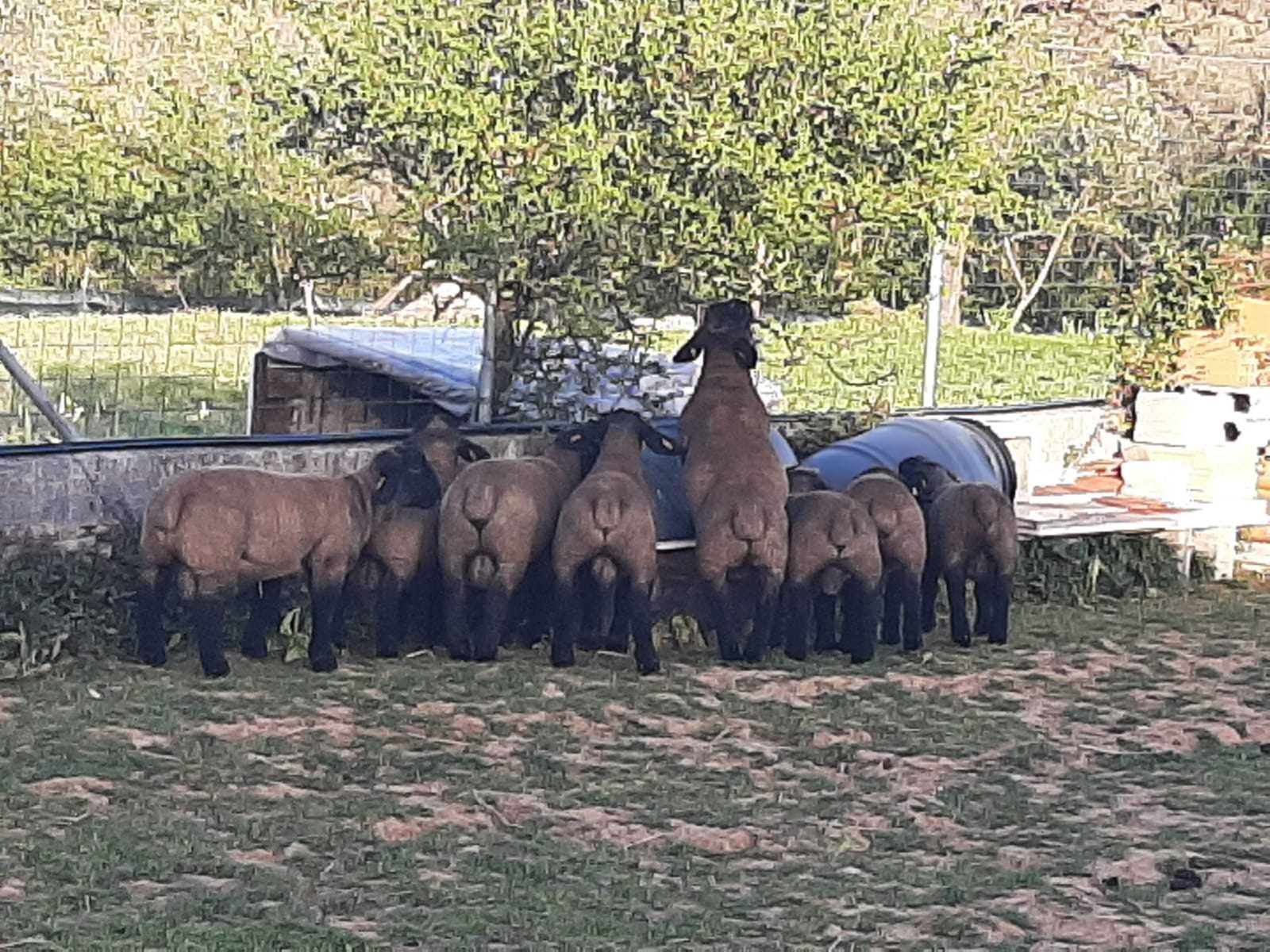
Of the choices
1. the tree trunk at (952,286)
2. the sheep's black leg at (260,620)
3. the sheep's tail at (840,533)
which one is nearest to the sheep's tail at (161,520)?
the sheep's black leg at (260,620)

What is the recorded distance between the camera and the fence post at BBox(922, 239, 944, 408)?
446 inches

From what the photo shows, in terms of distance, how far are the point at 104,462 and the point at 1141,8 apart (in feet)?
22.8

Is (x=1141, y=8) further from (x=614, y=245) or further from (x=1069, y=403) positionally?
(x=614, y=245)

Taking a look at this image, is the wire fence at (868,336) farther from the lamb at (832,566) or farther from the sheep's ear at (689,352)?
the lamb at (832,566)

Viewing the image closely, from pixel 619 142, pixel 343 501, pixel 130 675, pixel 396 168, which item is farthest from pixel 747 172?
pixel 130 675

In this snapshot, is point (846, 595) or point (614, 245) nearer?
point (846, 595)

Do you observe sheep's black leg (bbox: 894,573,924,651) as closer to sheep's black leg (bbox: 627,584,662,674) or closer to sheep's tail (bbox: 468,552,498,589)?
sheep's black leg (bbox: 627,584,662,674)

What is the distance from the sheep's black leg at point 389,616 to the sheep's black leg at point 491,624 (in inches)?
12.4

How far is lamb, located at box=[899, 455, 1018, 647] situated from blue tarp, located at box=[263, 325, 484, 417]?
83.5 inches

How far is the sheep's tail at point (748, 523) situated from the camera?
880 centimetres

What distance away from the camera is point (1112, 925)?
5.70 m

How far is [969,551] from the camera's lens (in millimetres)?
9422

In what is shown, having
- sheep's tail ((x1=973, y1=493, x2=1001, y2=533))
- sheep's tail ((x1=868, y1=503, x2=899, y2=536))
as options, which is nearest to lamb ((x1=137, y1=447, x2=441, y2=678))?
sheep's tail ((x1=868, y1=503, x2=899, y2=536))

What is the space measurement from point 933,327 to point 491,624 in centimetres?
377
